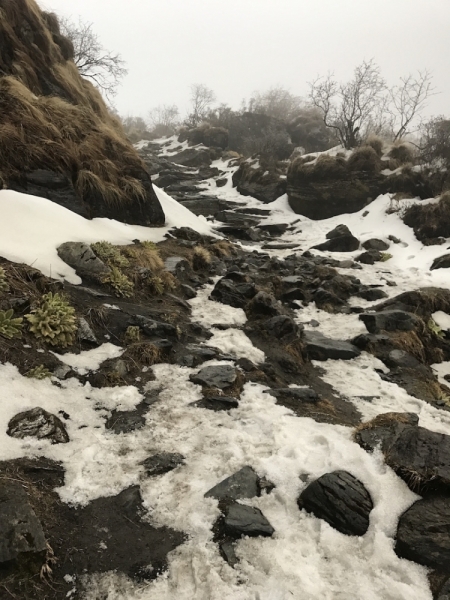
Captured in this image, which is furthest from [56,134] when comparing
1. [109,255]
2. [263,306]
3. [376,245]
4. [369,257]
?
[376,245]

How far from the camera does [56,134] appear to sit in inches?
437

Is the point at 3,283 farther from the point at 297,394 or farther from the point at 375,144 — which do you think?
the point at 375,144

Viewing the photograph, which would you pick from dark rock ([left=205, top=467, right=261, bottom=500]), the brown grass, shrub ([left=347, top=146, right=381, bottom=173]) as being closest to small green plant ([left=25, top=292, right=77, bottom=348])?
dark rock ([left=205, top=467, right=261, bottom=500])

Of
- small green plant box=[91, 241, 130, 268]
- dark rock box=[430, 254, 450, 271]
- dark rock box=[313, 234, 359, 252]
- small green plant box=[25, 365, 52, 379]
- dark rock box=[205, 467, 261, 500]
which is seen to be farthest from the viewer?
dark rock box=[313, 234, 359, 252]

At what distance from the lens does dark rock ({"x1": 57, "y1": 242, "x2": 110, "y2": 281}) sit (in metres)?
7.96

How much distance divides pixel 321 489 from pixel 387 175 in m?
22.3

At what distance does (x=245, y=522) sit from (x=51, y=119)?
13.3m

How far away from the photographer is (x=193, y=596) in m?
2.67

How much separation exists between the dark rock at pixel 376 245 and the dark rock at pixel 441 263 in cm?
297

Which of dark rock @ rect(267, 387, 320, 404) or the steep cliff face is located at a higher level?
the steep cliff face

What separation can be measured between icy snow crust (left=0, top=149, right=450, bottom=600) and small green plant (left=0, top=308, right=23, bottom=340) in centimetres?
63

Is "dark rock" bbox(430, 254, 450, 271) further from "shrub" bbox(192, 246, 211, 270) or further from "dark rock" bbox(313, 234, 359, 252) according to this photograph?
"shrub" bbox(192, 246, 211, 270)

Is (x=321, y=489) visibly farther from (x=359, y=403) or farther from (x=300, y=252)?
(x=300, y=252)

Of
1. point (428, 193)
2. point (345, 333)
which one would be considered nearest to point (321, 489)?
point (345, 333)
